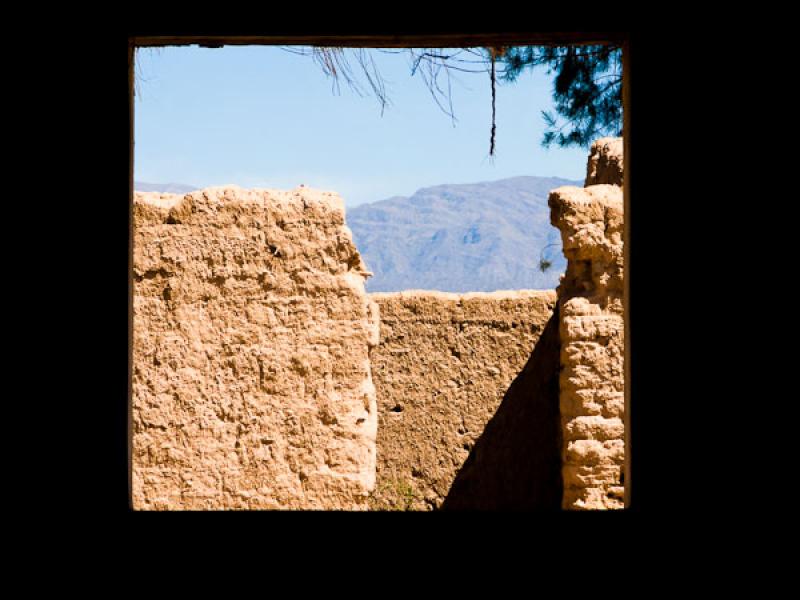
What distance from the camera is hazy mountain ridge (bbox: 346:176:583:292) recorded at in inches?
4813

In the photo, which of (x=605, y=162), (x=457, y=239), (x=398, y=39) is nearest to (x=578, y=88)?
(x=605, y=162)

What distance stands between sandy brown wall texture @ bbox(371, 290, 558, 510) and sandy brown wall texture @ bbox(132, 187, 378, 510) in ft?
8.82

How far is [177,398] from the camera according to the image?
5379mm

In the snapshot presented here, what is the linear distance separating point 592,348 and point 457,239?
129308mm

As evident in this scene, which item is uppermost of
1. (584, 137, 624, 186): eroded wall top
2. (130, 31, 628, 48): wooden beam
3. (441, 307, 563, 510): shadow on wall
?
(584, 137, 624, 186): eroded wall top

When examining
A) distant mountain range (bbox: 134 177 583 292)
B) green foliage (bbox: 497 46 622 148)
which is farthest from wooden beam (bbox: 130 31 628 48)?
distant mountain range (bbox: 134 177 583 292)

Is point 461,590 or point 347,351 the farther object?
point 347,351

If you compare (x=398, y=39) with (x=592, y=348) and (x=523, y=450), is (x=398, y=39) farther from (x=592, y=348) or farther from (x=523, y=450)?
(x=523, y=450)

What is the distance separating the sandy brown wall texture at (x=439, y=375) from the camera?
8047 millimetres

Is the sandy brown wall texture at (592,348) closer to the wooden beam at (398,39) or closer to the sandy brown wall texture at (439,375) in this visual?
the sandy brown wall texture at (439,375)

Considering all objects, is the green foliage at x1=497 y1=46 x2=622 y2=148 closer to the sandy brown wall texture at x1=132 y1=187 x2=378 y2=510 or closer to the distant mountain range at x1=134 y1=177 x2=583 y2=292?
the sandy brown wall texture at x1=132 y1=187 x2=378 y2=510
